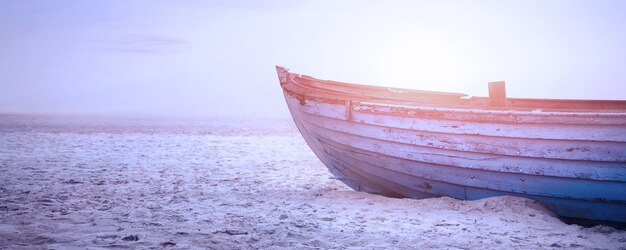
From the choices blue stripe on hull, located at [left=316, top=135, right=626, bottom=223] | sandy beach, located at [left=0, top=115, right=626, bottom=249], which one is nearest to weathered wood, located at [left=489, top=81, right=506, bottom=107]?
blue stripe on hull, located at [left=316, top=135, right=626, bottom=223]

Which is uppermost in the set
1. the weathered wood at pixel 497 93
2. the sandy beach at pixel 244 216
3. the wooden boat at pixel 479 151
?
the weathered wood at pixel 497 93

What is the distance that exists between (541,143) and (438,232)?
1.36m

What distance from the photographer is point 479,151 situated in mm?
5141

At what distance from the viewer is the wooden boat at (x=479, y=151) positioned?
459 centimetres

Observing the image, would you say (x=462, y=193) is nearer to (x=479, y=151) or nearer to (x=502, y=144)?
(x=479, y=151)

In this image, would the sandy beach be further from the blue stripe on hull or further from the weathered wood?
the weathered wood

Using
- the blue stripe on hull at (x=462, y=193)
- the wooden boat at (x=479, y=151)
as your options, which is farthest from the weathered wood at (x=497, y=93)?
the blue stripe on hull at (x=462, y=193)

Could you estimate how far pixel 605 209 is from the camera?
475 cm

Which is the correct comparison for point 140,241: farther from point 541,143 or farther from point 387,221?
point 541,143

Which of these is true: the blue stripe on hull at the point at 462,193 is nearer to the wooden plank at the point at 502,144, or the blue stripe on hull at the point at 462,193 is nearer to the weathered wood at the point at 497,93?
the wooden plank at the point at 502,144

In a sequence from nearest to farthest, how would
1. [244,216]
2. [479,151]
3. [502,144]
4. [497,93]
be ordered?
[502,144] → [479,151] → [244,216] → [497,93]

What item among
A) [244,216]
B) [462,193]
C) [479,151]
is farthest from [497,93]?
[244,216]

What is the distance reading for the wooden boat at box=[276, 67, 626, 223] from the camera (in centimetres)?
459

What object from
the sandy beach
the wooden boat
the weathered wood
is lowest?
the sandy beach
